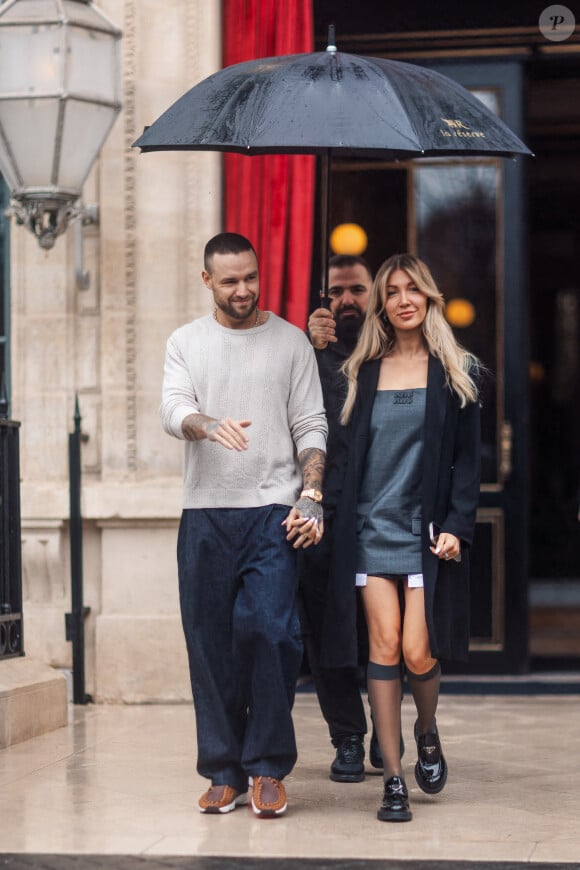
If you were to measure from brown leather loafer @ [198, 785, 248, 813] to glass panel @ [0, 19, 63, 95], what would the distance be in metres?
3.67

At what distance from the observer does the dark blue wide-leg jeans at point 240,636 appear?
5402 millimetres

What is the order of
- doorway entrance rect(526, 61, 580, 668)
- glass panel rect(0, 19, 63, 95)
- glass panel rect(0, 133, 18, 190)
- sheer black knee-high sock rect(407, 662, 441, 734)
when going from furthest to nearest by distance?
1. doorway entrance rect(526, 61, 580, 668)
2. glass panel rect(0, 133, 18, 190)
3. glass panel rect(0, 19, 63, 95)
4. sheer black knee-high sock rect(407, 662, 441, 734)

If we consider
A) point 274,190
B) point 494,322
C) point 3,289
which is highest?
point 274,190

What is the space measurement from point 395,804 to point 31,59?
13.6 ft

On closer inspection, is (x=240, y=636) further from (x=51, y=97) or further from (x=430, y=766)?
(x=51, y=97)

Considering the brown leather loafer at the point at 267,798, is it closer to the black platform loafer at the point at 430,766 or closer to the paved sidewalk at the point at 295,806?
the paved sidewalk at the point at 295,806

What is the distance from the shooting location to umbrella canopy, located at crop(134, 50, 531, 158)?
5.26m

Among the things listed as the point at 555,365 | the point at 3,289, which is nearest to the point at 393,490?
the point at 3,289

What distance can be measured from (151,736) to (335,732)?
1.32m

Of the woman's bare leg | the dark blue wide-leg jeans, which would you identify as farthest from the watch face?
the woman's bare leg

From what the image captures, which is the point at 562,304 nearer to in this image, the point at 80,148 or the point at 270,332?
the point at 80,148

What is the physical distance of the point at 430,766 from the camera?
565 cm

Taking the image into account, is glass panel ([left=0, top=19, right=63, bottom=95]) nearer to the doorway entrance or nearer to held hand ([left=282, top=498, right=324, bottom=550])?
held hand ([left=282, top=498, right=324, bottom=550])

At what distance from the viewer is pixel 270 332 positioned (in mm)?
5605
